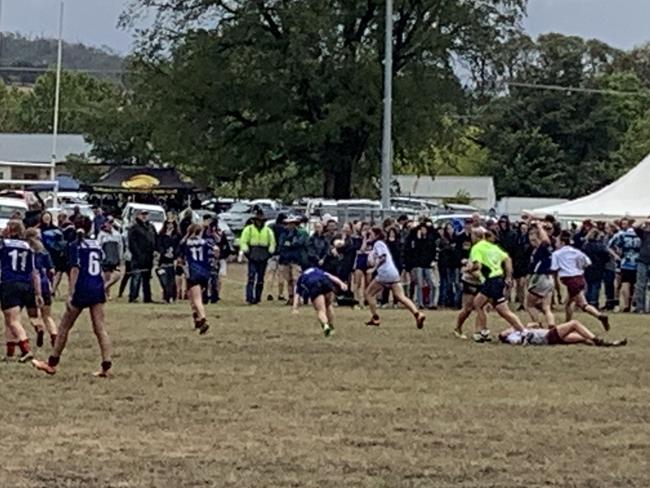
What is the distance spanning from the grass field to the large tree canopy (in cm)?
3206

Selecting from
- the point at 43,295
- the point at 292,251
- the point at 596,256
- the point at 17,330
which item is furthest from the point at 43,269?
the point at 596,256

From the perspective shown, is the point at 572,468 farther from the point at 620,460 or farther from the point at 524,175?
the point at 524,175

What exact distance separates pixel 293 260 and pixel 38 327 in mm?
12754

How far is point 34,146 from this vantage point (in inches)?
4911

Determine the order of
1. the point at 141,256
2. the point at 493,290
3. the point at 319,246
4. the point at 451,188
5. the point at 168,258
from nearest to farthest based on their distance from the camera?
the point at 493,290
the point at 141,256
the point at 319,246
the point at 168,258
the point at 451,188

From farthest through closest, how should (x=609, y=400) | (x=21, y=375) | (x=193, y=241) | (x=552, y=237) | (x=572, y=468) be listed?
(x=552, y=237) → (x=193, y=241) → (x=21, y=375) → (x=609, y=400) → (x=572, y=468)

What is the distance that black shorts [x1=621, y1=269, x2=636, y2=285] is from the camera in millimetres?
32562

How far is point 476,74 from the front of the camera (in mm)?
62312

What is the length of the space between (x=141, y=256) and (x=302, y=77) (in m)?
23.8

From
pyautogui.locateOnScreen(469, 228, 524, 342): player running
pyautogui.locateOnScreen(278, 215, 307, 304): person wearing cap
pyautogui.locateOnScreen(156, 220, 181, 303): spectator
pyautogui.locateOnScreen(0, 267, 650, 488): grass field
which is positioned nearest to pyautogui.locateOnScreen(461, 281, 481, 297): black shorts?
pyautogui.locateOnScreen(469, 228, 524, 342): player running

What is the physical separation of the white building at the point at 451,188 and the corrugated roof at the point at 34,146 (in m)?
25.1

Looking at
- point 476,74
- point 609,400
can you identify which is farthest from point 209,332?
point 476,74

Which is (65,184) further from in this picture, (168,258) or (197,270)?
(197,270)

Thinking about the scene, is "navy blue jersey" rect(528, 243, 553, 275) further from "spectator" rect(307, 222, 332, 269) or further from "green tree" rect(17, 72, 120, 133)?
"green tree" rect(17, 72, 120, 133)
